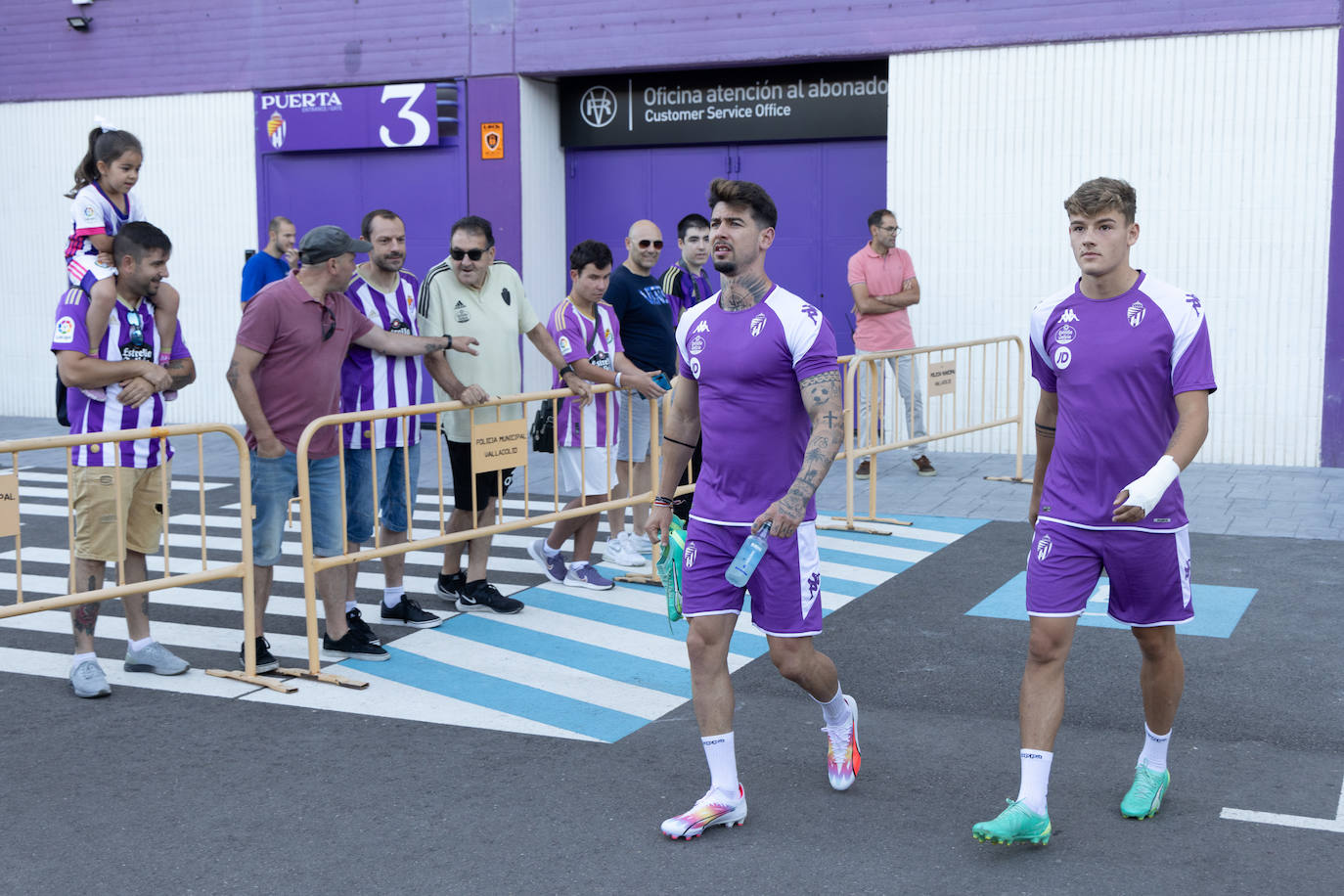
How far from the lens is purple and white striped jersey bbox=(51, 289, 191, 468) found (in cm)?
645

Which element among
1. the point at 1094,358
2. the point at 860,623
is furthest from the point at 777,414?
the point at 860,623

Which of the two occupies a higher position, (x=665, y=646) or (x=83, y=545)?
(x=83, y=545)

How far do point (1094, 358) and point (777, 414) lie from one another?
3.43ft

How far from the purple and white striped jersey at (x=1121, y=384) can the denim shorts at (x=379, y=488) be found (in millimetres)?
3762

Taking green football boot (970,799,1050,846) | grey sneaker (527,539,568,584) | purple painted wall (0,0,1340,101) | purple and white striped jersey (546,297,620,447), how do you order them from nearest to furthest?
green football boot (970,799,1050,846), purple and white striped jersey (546,297,620,447), grey sneaker (527,539,568,584), purple painted wall (0,0,1340,101)

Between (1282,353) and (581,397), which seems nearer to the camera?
(581,397)

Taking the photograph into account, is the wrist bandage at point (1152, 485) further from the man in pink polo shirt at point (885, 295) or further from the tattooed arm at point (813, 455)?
the man in pink polo shirt at point (885, 295)

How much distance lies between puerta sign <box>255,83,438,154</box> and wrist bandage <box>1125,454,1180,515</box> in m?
12.9

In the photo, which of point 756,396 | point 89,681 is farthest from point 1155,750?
point 89,681

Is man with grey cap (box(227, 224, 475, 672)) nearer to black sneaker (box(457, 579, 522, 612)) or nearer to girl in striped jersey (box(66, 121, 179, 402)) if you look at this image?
girl in striped jersey (box(66, 121, 179, 402))

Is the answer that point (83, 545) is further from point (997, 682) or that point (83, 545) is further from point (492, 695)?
point (997, 682)

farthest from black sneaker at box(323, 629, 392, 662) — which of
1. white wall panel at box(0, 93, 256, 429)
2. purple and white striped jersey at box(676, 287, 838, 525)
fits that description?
white wall panel at box(0, 93, 256, 429)

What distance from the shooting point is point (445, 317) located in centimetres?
782

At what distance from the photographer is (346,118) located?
54.2ft
